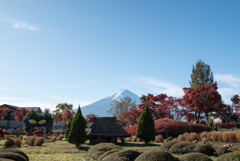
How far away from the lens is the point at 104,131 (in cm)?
2688

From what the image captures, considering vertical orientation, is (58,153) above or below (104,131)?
below

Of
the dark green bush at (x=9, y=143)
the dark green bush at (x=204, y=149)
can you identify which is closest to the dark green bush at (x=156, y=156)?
the dark green bush at (x=204, y=149)

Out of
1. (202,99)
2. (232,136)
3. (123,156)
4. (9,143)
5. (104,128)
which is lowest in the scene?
(9,143)

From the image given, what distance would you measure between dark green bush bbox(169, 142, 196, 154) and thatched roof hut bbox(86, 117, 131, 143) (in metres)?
9.41

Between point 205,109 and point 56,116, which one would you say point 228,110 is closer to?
point 205,109

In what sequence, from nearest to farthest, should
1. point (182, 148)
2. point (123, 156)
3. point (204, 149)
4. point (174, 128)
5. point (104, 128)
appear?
1. point (123, 156)
2. point (204, 149)
3. point (182, 148)
4. point (104, 128)
5. point (174, 128)

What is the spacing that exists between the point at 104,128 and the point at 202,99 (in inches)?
896

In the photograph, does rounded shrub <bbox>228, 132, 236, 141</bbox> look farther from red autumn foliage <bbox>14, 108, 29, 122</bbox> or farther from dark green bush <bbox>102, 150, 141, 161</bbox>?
red autumn foliage <bbox>14, 108, 29, 122</bbox>

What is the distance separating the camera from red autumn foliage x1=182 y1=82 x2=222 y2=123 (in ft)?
136

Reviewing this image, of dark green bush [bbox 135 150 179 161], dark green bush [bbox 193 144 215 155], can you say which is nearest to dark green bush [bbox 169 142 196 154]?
dark green bush [bbox 193 144 215 155]

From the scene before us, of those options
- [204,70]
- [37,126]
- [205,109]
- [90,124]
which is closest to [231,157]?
[90,124]

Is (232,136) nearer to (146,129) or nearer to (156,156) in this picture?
(146,129)

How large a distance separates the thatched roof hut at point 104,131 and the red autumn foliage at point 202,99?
19846 millimetres

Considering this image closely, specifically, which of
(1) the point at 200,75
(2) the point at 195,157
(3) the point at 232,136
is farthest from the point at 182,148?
(1) the point at 200,75
